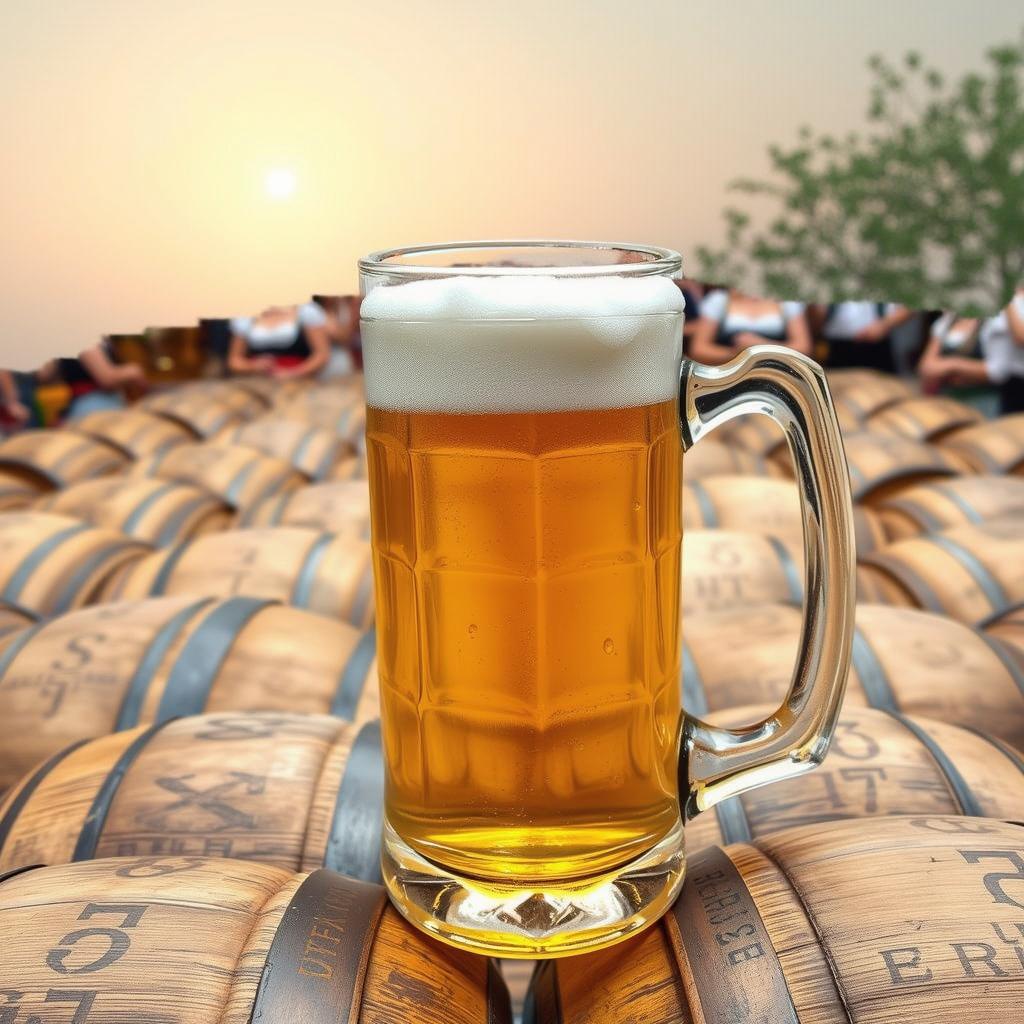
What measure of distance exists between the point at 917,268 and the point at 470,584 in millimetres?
13817

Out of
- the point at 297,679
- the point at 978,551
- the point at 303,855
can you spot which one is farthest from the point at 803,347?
the point at 303,855

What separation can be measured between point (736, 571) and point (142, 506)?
5.97ft

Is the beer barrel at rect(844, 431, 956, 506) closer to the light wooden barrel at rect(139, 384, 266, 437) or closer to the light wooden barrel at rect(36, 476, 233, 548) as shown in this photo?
the light wooden barrel at rect(36, 476, 233, 548)

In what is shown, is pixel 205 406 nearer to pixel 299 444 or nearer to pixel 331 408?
pixel 331 408

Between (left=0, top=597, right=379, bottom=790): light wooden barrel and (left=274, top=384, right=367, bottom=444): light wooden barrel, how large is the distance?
9.11ft

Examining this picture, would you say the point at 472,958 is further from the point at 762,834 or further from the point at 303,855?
the point at 762,834

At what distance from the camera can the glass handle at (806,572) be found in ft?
3.24

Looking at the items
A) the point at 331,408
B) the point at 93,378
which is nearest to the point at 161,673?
the point at 331,408

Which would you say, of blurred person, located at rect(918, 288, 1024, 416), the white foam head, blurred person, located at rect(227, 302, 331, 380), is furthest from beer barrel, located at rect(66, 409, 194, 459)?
blurred person, located at rect(918, 288, 1024, 416)

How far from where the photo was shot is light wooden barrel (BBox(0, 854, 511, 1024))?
36.0 inches

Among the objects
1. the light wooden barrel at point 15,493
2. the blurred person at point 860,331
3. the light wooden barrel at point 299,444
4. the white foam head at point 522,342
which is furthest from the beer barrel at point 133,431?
the blurred person at point 860,331

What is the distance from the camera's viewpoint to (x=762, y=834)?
1.36m

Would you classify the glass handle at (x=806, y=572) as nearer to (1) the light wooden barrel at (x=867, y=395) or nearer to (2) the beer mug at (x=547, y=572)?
(2) the beer mug at (x=547, y=572)

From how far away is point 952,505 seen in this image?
3.28 meters
